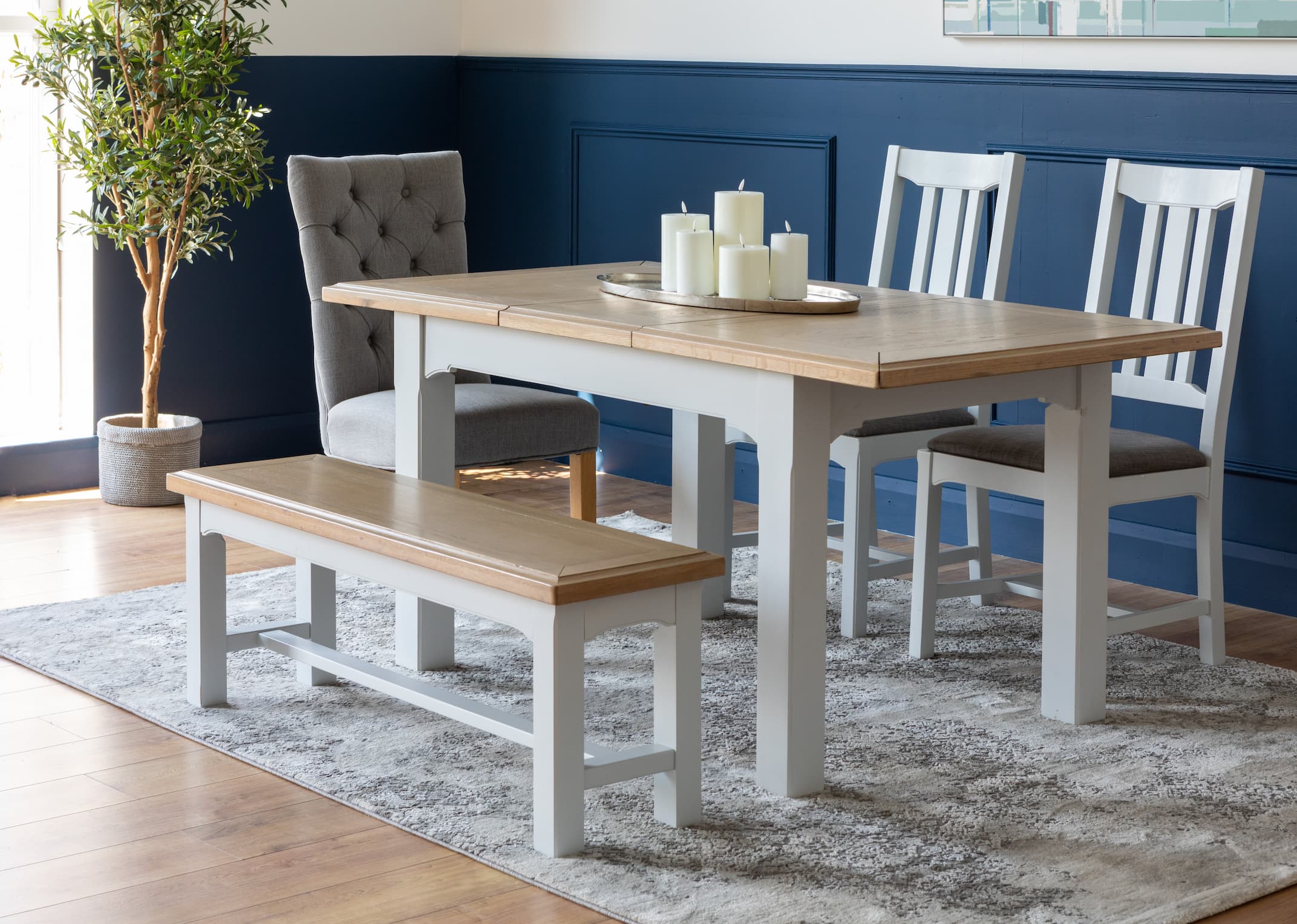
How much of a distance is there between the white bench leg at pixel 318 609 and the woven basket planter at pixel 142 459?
65.2 inches

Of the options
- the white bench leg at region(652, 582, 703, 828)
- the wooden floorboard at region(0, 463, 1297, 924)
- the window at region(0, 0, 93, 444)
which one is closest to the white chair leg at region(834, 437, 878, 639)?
the wooden floorboard at region(0, 463, 1297, 924)

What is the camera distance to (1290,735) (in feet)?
9.85

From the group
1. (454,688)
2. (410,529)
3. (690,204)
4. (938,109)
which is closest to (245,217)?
(690,204)

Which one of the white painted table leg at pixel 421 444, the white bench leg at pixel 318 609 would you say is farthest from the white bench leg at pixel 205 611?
the white painted table leg at pixel 421 444

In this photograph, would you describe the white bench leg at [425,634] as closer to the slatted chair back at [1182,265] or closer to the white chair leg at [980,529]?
the white chair leg at [980,529]

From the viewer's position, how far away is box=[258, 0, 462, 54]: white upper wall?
5281 millimetres

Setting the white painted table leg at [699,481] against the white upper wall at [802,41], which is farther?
the white upper wall at [802,41]

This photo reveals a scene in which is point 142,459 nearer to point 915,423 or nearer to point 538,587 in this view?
point 915,423

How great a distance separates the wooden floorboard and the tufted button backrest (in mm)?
1010

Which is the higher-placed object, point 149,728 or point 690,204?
point 690,204

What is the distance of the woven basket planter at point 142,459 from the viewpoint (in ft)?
15.6

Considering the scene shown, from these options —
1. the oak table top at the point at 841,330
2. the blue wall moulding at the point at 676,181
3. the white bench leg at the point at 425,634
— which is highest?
the blue wall moulding at the point at 676,181

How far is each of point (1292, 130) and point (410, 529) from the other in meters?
2.16

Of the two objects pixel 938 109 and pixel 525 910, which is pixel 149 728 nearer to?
pixel 525 910
